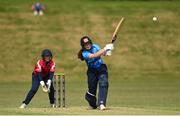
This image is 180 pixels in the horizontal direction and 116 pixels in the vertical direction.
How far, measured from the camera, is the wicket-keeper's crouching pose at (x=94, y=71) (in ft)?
75.3

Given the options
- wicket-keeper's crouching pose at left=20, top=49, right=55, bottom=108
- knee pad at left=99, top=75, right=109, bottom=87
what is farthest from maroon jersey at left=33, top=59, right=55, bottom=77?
knee pad at left=99, top=75, right=109, bottom=87

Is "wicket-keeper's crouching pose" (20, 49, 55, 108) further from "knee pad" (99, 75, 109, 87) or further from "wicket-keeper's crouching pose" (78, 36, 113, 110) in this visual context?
"knee pad" (99, 75, 109, 87)

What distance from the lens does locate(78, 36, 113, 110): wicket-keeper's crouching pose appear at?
22938 millimetres

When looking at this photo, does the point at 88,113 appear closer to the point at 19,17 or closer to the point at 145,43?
the point at 145,43

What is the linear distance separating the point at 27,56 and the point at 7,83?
732 centimetres

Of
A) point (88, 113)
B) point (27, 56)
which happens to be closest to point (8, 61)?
point (27, 56)

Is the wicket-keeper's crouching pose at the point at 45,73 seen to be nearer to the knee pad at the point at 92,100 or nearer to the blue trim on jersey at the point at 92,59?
the knee pad at the point at 92,100

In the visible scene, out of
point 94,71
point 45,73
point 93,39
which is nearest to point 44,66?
point 45,73

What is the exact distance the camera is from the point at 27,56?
5506 cm

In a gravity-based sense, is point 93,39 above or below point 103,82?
above

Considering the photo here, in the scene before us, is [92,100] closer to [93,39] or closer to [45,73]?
[45,73]

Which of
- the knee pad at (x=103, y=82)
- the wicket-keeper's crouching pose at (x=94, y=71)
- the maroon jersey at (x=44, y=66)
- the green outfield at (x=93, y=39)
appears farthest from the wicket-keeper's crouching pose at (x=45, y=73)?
the green outfield at (x=93, y=39)

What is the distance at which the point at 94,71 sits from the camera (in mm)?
23406

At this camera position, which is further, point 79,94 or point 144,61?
point 144,61
